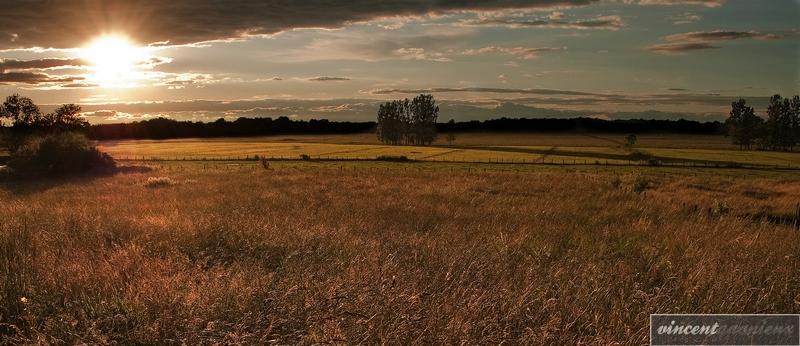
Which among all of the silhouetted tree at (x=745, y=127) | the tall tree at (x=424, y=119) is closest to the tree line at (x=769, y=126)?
the silhouetted tree at (x=745, y=127)

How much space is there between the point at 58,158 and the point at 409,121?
372 feet

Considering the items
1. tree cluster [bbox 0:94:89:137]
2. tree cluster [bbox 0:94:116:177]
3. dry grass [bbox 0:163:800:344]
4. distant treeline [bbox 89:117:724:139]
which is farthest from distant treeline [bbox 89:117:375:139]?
dry grass [bbox 0:163:800:344]

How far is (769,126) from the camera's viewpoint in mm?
127125

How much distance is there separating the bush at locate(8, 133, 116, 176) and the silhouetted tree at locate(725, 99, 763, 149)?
138 meters

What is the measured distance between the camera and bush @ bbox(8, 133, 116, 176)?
47.8 m

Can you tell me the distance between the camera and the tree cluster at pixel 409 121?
147100 mm

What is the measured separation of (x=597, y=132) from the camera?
192 m

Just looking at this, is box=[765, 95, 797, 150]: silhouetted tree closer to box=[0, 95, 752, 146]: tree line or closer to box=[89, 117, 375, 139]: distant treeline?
box=[0, 95, 752, 146]: tree line

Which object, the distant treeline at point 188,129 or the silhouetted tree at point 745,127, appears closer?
the silhouetted tree at point 745,127

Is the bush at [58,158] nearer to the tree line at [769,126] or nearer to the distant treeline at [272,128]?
the distant treeline at [272,128]

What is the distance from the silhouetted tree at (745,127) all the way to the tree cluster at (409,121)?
76.8 meters

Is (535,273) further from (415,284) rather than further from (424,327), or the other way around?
(424,327)

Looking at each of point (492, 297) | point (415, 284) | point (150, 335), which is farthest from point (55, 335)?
point (492, 297)

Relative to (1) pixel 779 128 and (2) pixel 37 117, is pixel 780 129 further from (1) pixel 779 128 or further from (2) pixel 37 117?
(2) pixel 37 117
